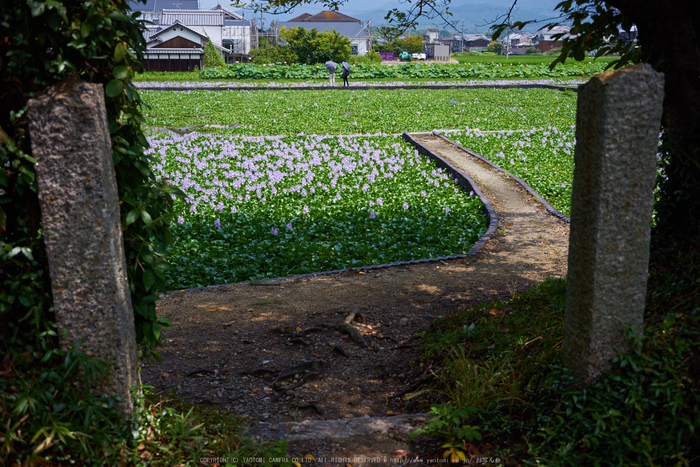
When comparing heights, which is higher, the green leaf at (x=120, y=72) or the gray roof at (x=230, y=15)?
the gray roof at (x=230, y=15)

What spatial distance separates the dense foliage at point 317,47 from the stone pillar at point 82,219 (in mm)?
53351

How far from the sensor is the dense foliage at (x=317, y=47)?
53.9 meters

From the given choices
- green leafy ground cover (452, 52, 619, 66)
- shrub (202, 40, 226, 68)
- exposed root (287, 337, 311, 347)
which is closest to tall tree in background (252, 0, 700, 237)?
exposed root (287, 337, 311, 347)

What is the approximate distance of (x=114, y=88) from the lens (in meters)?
2.51

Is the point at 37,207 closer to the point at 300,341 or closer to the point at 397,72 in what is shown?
the point at 300,341

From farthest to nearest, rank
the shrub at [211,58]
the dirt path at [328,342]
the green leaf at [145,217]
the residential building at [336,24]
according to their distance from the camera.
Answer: the residential building at [336,24] < the shrub at [211,58] < the dirt path at [328,342] < the green leaf at [145,217]

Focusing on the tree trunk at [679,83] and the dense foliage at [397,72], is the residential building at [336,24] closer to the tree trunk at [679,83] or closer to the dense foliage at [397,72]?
the dense foliage at [397,72]

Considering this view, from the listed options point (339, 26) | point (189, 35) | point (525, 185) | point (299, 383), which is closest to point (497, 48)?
point (339, 26)

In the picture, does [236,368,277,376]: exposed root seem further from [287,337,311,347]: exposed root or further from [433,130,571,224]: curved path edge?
[433,130,571,224]: curved path edge

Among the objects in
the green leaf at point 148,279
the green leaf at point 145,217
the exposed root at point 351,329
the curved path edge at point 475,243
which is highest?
the green leaf at point 145,217

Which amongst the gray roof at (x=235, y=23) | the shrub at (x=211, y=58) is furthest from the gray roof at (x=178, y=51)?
the gray roof at (x=235, y=23)

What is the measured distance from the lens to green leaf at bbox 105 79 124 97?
2498mm

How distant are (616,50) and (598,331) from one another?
2.52 meters

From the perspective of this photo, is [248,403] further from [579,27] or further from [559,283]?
[579,27]
